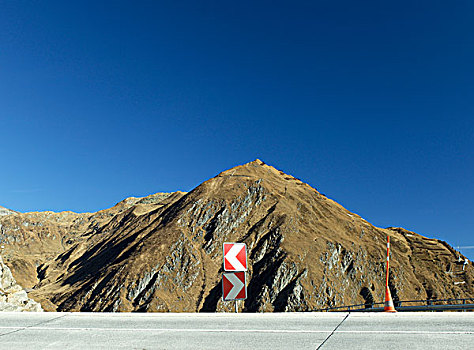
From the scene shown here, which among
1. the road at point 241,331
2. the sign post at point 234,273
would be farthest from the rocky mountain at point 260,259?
the road at point 241,331

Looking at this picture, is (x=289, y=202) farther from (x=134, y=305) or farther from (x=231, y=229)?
(x=134, y=305)

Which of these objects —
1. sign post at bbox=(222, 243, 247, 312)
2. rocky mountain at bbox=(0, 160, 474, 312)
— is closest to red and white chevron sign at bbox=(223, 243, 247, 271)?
sign post at bbox=(222, 243, 247, 312)

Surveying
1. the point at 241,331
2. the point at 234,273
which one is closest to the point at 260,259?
the point at 234,273

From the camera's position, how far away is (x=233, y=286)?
11.2 m

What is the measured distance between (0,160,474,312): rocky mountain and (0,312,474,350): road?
73.9m

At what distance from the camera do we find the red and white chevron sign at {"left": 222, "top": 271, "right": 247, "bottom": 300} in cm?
1118

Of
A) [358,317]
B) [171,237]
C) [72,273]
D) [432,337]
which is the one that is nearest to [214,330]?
[358,317]

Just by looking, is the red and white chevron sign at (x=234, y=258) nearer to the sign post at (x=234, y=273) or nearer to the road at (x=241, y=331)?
the sign post at (x=234, y=273)

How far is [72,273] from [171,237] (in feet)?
161

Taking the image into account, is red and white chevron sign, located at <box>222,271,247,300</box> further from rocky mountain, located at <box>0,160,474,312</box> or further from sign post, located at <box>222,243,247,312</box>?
rocky mountain, located at <box>0,160,474,312</box>

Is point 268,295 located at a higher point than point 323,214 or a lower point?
lower

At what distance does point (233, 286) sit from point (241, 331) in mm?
2643

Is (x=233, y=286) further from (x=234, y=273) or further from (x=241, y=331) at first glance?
(x=241, y=331)

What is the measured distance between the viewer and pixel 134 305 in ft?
282
